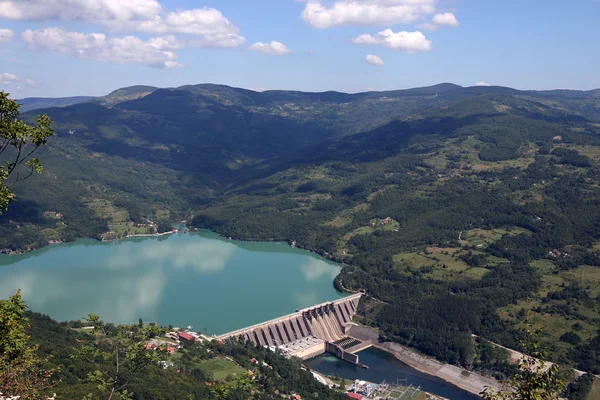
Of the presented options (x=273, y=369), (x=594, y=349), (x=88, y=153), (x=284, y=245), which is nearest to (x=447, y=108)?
(x=284, y=245)

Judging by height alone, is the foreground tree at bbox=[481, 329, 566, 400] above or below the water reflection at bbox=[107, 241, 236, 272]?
above

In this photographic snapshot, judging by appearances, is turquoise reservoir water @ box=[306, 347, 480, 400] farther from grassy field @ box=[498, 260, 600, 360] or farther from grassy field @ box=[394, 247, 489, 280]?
grassy field @ box=[394, 247, 489, 280]

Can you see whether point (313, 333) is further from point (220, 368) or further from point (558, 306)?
point (558, 306)

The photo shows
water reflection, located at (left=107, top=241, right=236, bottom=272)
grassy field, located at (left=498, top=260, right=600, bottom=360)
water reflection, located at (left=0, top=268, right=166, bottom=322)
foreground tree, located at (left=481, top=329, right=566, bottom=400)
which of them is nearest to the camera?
foreground tree, located at (left=481, top=329, right=566, bottom=400)

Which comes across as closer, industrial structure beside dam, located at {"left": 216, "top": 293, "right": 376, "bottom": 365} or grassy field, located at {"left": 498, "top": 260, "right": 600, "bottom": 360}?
industrial structure beside dam, located at {"left": 216, "top": 293, "right": 376, "bottom": 365}

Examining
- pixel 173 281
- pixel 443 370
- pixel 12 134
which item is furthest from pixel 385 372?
pixel 12 134

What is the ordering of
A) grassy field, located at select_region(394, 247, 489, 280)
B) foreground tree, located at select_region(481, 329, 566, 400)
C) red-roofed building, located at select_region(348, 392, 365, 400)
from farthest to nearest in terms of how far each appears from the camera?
grassy field, located at select_region(394, 247, 489, 280), red-roofed building, located at select_region(348, 392, 365, 400), foreground tree, located at select_region(481, 329, 566, 400)

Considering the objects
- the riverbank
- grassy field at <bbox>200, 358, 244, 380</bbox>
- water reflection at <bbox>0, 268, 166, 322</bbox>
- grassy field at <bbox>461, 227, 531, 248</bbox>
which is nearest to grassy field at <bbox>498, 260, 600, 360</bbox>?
the riverbank
